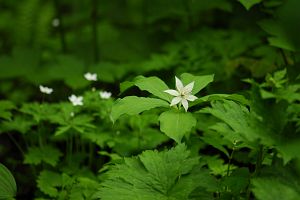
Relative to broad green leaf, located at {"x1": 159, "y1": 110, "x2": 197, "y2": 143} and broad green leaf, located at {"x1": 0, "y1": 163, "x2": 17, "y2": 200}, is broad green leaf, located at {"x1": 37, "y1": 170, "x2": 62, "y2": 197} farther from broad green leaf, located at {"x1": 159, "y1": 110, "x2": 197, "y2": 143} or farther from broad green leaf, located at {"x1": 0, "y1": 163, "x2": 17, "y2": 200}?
broad green leaf, located at {"x1": 159, "y1": 110, "x2": 197, "y2": 143}

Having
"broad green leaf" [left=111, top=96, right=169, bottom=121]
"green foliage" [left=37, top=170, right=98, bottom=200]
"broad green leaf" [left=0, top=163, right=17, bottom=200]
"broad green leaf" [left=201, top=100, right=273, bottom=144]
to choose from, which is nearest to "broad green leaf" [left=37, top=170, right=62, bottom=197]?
"green foliage" [left=37, top=170, right=98, bottom=200]

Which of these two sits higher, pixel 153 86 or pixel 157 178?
pixel 153 86

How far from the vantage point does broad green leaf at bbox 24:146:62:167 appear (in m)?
2.62

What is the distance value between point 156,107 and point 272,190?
0.90 meters

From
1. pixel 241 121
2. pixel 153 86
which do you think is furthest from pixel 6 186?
pixel 241 121

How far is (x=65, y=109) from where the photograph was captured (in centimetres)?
272

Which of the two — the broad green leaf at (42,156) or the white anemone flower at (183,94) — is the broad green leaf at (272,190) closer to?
the white anemone flower at (183,94)

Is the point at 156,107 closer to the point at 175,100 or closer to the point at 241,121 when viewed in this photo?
the point at 175,100

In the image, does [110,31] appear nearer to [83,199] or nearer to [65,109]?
[65,109]

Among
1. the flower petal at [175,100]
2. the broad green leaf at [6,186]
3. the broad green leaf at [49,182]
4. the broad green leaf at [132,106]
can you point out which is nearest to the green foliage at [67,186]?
the broad green leaf at [49,182]

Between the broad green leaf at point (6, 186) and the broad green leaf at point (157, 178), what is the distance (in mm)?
455

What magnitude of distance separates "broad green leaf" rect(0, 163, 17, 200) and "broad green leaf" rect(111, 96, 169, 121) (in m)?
0.61

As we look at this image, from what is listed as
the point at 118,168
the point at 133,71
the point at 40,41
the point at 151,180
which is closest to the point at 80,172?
the point at 118,168

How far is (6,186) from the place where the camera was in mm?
1989
